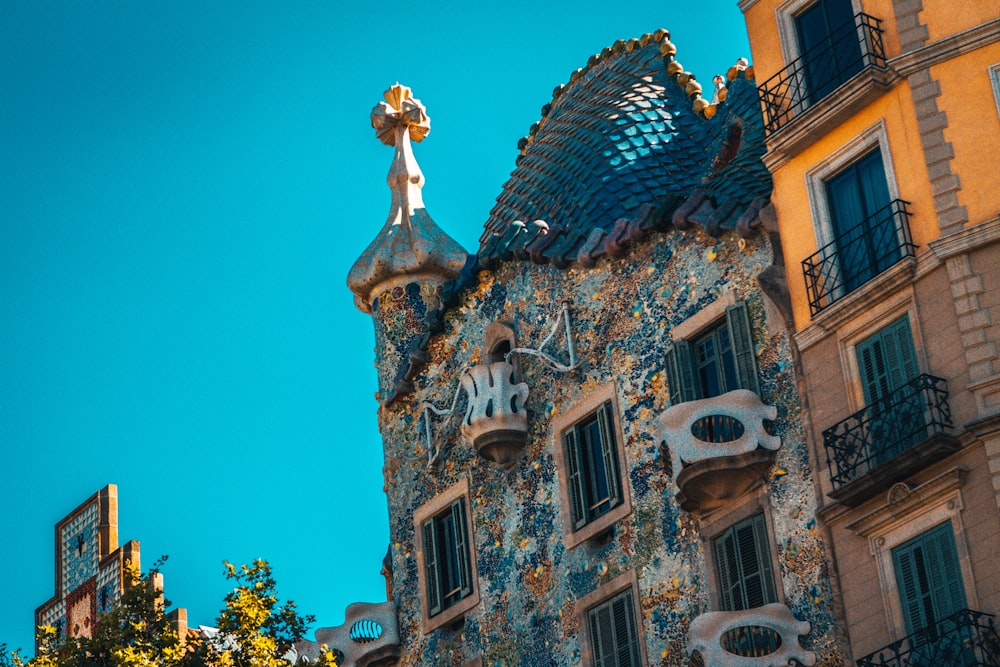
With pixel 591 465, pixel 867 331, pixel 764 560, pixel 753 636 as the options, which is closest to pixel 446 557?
pixel 591 465

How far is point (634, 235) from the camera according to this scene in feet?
88.6

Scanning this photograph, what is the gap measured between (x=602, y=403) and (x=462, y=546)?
297 cm

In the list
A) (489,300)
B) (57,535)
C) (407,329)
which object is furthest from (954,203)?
(57,535)

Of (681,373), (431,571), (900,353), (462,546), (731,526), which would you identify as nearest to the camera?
(900,353)

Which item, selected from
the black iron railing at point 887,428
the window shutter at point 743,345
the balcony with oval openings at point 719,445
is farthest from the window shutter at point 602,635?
the black iron railing at point 887,428

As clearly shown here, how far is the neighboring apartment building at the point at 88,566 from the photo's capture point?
31484 millimetres

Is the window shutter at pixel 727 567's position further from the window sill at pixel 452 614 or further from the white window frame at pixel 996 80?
the white window frame at pixel 996 80

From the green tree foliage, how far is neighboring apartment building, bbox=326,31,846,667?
321 centimetres

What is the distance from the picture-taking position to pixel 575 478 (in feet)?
89.3

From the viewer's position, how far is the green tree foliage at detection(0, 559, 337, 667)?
25109mm

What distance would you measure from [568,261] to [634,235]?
1.28 m

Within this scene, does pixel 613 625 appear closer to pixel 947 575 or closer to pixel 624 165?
pixel 947 575

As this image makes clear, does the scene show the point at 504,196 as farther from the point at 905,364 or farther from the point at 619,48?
the point at 905,364

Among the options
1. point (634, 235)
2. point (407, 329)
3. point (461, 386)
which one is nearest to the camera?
point (634, 235)
